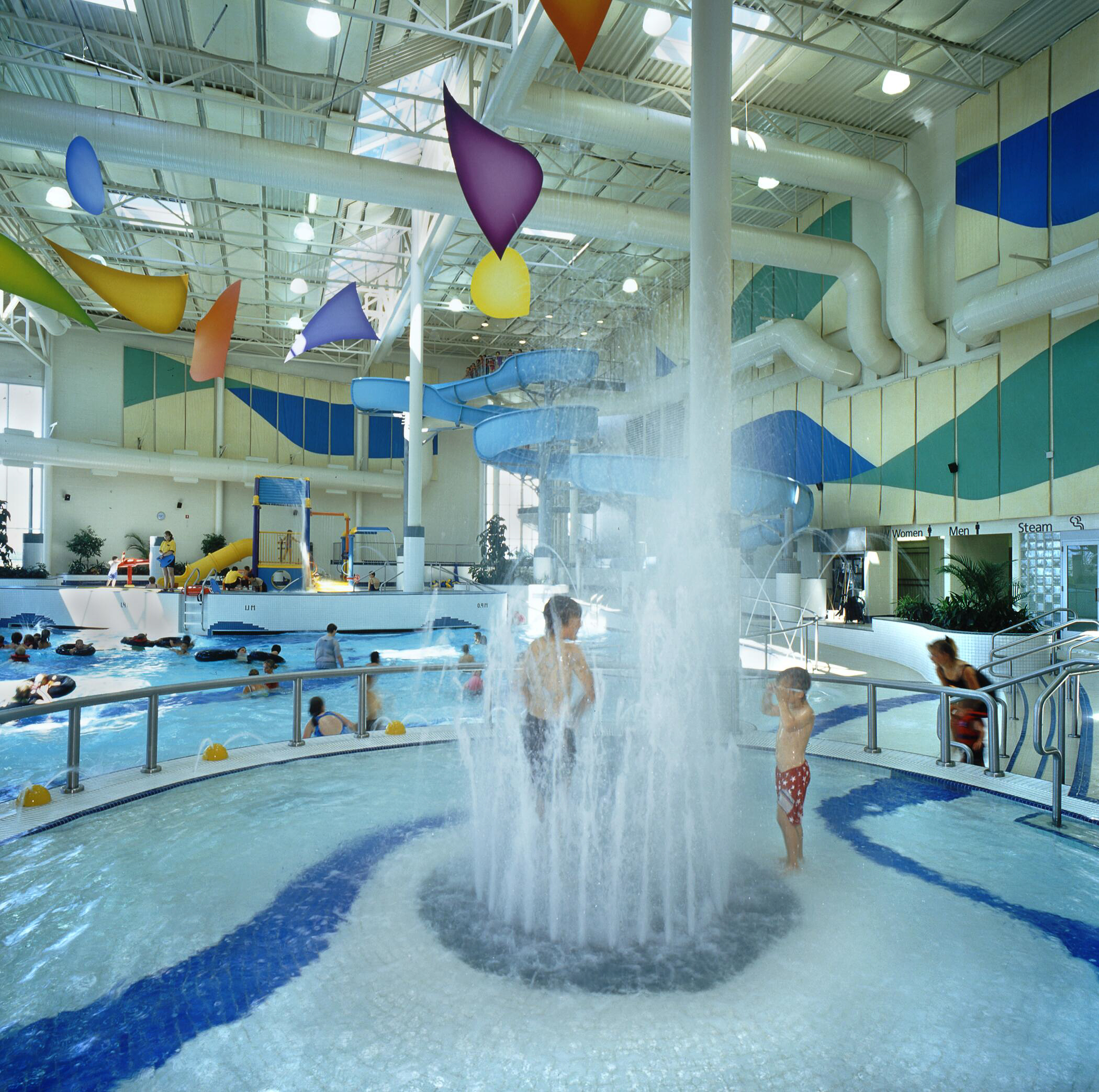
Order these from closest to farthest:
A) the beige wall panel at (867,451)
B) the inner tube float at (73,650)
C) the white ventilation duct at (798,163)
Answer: the white ventilation duct at (798,163)
the inner tube float at (73,650)
the beige wall panel at (867,451)

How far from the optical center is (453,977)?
8.42 feet

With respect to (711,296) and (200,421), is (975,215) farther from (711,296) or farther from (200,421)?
(200,421)

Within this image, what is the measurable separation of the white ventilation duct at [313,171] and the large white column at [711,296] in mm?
3946

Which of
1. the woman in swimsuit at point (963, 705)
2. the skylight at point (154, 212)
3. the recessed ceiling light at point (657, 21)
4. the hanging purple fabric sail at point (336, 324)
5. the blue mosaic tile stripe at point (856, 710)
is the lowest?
the blue mosaic tile stripe at point (856, 710)

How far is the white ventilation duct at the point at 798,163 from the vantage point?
9344 mm

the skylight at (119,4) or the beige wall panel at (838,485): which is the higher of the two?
the skylight at (119,4)

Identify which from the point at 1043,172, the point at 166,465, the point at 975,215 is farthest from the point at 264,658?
the point at 166,465

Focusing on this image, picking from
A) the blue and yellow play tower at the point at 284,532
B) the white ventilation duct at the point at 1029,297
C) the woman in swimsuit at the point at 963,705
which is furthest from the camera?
the blue and yellow play tower at the point at 284,532

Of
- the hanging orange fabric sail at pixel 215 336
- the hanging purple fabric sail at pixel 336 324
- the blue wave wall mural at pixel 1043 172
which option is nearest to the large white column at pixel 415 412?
the hanging purple fabric sail at pixel 336 324

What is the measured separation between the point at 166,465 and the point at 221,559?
350 centimetres

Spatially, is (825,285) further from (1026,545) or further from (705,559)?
(705,559)

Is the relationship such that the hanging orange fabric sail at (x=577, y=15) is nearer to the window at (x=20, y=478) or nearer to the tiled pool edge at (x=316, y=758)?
the tiled pool edge at (x=316, y=758)

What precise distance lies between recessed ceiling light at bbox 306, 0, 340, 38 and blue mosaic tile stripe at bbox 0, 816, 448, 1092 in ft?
31.0

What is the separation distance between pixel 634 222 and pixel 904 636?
25.0 feet
